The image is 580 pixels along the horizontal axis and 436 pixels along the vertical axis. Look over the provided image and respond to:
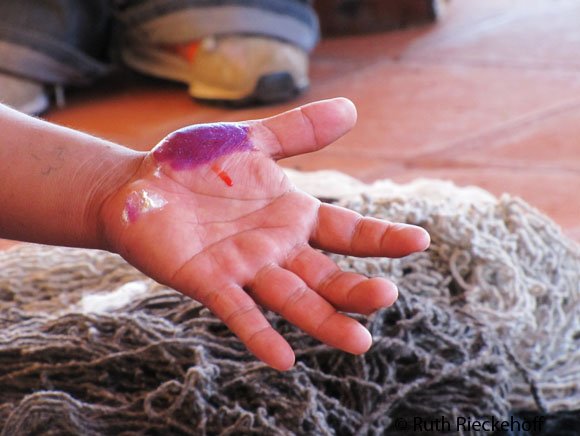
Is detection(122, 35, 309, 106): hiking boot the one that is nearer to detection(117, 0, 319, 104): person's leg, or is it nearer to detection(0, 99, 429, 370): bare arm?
detection(117, 0, 319, 104): person's leg

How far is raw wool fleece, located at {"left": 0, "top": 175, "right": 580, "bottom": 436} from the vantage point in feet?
3.04

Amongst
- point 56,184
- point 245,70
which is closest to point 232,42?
point 245,70

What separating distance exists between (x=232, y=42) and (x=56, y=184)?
138 cm

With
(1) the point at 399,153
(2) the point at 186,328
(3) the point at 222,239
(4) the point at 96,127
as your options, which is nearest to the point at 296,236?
(3) the point at 222,239

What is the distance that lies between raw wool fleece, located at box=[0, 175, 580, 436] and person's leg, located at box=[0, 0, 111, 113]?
1.15 metres

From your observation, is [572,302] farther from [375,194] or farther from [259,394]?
[259,394]

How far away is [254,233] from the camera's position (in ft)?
3.04

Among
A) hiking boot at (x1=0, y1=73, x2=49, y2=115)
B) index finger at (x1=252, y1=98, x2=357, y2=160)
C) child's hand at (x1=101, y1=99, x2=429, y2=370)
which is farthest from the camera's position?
hiking boot at (x1=0, y1=73, x2=49, y2=115)

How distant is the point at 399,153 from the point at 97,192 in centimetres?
102

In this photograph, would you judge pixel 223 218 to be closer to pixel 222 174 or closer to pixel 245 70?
pixel 222 174

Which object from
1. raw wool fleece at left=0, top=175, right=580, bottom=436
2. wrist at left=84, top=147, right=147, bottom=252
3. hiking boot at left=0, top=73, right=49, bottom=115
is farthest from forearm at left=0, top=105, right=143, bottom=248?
hiking boot at left=0, top=73, right=49, bottom=115

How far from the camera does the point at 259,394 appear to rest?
0.93 metres

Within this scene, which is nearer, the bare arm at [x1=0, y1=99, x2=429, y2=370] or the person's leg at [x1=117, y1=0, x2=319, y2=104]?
the bare arm at [x1=0, y1=99, x2=429, y2=370]

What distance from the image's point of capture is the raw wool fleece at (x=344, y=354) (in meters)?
0.93
